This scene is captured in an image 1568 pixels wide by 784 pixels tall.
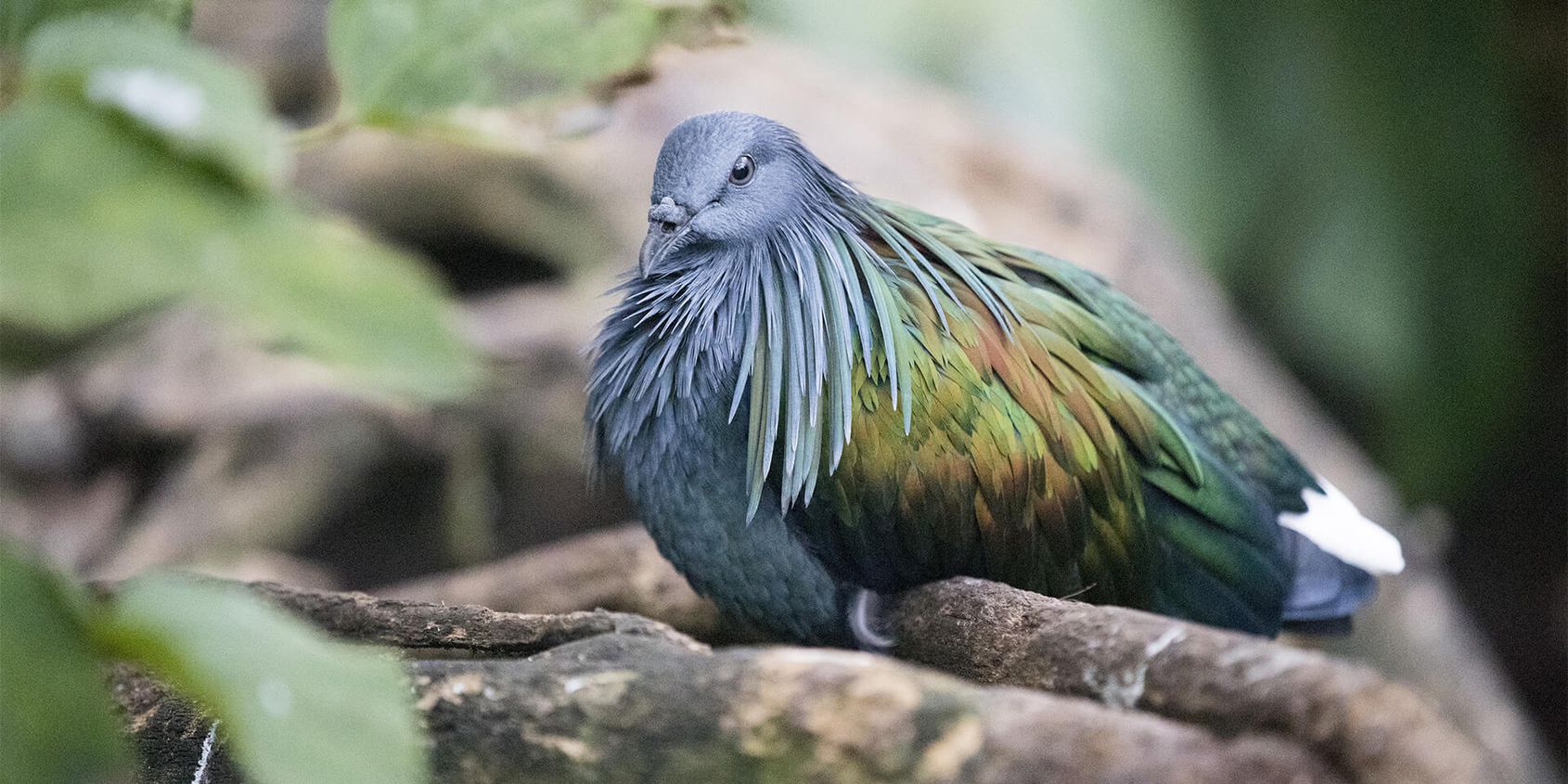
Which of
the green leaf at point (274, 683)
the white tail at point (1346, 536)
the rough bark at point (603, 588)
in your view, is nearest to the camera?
the green leaf at point (274, 683)

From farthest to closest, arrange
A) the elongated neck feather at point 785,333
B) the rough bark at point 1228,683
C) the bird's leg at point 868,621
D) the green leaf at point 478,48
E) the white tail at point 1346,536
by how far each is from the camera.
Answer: the white tail at point 1346,536 < the bird's leg at point 868,621 < the elongated neck feather at point 785,333 < the green leaf at point 478,48 < the rough bark at point 1228,683

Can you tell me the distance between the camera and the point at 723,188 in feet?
5.90

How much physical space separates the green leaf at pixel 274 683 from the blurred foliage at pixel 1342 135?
156 inches

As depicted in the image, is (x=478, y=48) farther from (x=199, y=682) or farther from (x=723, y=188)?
(x=199, y=682)

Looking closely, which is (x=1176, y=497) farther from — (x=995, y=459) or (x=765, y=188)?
(x=765, y=188)

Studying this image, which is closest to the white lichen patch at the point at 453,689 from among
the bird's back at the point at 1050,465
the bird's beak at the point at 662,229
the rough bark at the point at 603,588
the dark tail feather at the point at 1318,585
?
the bird's back at the point at 1050,465

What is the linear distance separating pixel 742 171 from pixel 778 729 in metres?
0.86

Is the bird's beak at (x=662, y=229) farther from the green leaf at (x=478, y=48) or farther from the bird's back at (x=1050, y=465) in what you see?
the bird's back at (x=1050, y=465)

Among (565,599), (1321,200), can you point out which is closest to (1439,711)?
(565,599)

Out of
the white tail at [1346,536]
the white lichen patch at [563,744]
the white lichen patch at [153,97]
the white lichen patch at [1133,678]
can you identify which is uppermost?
the white lichen patch at [153,97]

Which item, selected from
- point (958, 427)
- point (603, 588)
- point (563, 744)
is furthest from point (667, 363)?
point (603, 588)

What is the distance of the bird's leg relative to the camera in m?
1.81

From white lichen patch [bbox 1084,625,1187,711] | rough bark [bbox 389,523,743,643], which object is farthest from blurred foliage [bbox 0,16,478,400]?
rough bark [bbox 389,523,743,643]

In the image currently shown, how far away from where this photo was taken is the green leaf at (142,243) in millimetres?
959
